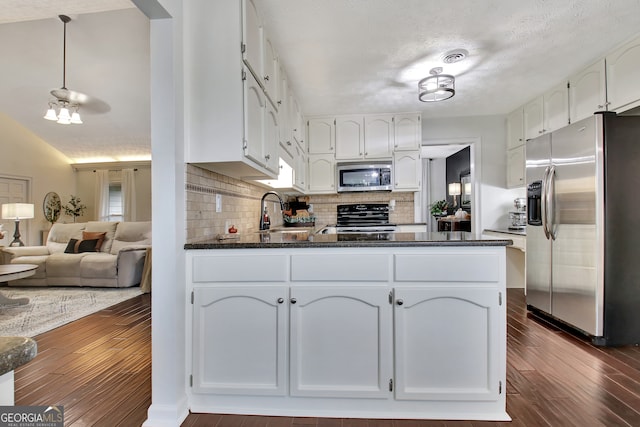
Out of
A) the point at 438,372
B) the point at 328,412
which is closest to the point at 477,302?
the point at 438,372

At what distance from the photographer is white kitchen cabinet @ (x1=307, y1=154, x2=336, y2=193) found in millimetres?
4359

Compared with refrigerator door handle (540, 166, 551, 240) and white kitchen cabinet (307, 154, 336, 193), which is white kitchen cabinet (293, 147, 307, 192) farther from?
refrigerator door handle (540, 166, 551, 240)

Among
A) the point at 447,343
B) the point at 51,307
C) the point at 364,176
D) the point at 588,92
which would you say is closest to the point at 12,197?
the point at 51,307

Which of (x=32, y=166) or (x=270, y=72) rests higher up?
(x=270, y=72)

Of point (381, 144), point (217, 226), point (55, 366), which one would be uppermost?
point (381, 144)

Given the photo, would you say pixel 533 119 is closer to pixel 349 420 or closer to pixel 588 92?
pixel 588 92

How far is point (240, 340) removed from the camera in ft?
5.30

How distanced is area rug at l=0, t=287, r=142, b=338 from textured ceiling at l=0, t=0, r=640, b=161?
256 cm

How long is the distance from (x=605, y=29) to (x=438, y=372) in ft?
9.19

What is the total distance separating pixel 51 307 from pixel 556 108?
5946 mm

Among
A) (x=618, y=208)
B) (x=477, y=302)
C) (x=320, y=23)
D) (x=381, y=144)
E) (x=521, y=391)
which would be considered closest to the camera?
(x=477, y=302)

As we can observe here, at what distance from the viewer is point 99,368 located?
2109mm

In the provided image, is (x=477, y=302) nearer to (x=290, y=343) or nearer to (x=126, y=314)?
(x=290, y=343)

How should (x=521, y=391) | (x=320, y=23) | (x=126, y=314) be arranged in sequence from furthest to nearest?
(x=126, y=314) → (x=320, y=23) → (x=521, y=391)
